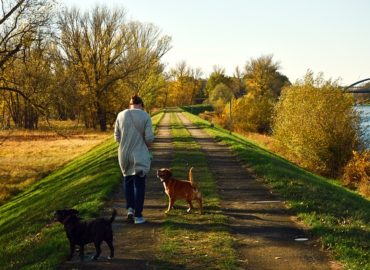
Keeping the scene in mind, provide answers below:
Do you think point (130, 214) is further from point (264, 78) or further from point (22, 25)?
point (264, 78)

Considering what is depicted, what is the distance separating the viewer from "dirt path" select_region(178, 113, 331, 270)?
6105mm

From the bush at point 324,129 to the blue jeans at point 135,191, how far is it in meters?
18.1

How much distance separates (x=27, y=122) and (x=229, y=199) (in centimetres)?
5238

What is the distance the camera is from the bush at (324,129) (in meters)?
24.0

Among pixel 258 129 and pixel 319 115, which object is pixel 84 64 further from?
pixel 319 115

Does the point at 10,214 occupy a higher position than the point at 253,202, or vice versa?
the point at 253,202

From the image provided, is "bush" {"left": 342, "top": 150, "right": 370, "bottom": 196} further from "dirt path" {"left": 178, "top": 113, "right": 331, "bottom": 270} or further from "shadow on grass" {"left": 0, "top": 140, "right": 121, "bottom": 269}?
"shadow on grass" {"left": 0, "top": 140, "right": 121, "bottom": 269}

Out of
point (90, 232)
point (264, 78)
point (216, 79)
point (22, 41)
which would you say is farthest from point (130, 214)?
point (216, 79)

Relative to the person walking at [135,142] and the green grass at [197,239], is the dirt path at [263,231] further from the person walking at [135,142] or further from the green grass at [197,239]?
the person walking at [135,142]

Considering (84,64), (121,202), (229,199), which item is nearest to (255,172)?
(229,199)

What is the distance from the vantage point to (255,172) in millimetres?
14094

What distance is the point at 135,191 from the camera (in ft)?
25.4

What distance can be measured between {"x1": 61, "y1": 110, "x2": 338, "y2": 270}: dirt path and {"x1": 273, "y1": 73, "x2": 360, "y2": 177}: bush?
1336cm

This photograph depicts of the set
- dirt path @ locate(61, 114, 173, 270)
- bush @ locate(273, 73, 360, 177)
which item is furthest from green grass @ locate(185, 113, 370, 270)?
bush @ locate(273, 73, 360, 177)
